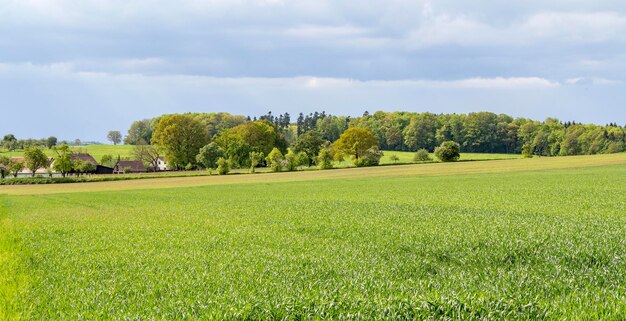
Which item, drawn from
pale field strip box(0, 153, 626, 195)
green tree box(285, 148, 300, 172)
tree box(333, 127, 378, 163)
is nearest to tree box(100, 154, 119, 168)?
green tree box(285, 148, 300, 172)

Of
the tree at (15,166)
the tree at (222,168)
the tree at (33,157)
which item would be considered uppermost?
the tree at (33,157)

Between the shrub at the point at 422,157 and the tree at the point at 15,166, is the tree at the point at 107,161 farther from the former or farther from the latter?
the shrub at the point at 422,157

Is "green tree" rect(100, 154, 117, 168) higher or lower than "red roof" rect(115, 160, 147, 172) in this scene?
higher

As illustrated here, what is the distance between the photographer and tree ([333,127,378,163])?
12519 cm

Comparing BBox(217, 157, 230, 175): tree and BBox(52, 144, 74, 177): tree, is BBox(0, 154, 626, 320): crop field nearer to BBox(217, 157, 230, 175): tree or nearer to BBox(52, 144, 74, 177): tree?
BBox(217, 157, 230, 175): tree

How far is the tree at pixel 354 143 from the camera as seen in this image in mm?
125188

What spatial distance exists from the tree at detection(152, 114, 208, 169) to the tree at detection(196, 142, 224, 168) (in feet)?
22.8

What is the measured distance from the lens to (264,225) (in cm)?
2514

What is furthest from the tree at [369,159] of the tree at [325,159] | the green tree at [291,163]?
the green tree at [291,163]

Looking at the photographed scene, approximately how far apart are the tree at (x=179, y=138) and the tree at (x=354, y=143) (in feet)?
113

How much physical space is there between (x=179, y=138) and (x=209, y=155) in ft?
35.9

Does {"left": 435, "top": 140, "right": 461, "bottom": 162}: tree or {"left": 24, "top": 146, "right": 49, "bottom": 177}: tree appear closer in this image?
{"left": 24, "top": 146, "right": 49, "bottom": 177}: tree

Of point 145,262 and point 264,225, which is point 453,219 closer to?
point 264,225

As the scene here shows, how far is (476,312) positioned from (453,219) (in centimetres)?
1505
